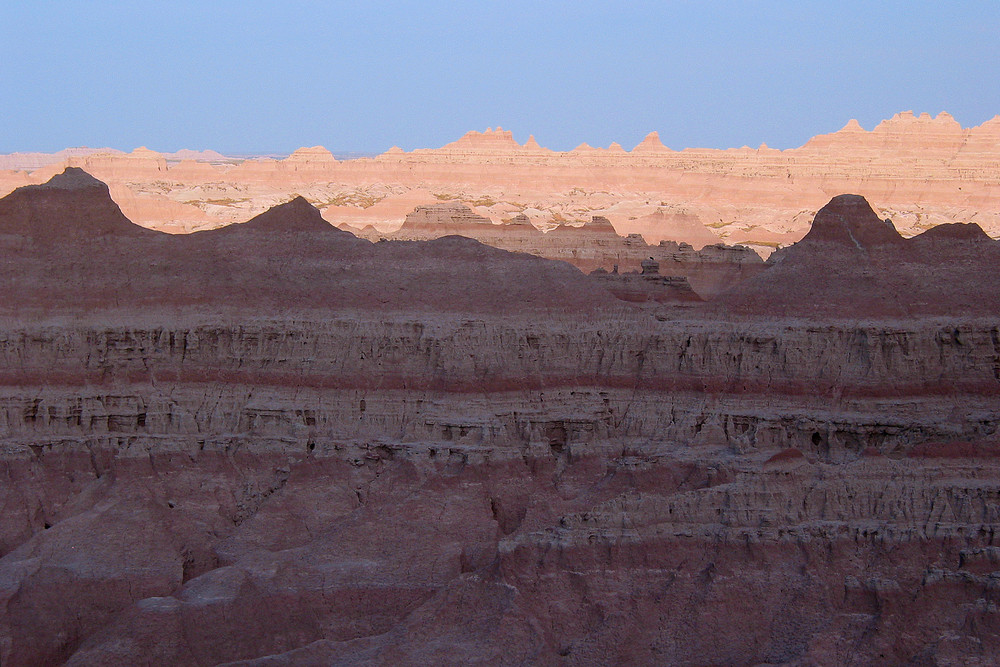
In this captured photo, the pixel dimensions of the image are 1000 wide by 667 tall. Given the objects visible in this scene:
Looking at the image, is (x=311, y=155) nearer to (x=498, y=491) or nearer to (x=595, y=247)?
(x=595, y=247)

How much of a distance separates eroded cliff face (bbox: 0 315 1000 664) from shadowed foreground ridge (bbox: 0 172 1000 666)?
69 mm

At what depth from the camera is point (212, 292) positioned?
106ft

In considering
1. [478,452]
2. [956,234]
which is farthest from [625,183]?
[478,452]

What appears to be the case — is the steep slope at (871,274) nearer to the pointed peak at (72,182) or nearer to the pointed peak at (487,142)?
the pointed peak at (72,182)

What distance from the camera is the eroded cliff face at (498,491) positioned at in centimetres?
2095

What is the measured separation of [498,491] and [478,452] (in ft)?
4.59

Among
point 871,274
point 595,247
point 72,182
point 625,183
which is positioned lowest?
point 595,247

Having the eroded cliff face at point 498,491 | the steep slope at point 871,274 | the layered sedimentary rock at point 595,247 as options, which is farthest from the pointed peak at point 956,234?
the layered sedimentary rock at point 595,247

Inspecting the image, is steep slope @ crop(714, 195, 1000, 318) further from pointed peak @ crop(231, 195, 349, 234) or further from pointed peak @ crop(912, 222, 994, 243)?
pointed peak @ crop(231, 195, 349, 234)

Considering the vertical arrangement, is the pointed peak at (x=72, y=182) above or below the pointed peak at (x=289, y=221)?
above

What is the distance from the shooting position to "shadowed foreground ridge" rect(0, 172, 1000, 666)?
69.2 feet

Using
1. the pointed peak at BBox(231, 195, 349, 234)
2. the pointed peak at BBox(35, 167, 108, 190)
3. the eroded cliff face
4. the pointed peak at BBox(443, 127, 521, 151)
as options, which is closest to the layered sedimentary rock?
the eroded cliff face

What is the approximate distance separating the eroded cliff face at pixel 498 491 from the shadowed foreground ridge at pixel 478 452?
7cm

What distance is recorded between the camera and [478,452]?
29250 millimetres
